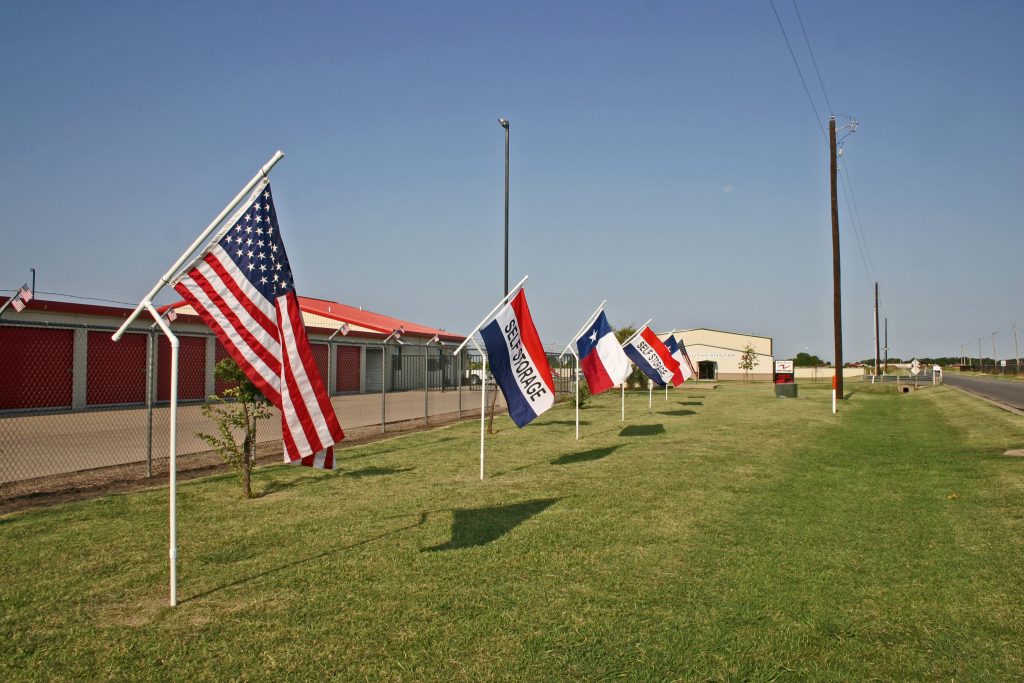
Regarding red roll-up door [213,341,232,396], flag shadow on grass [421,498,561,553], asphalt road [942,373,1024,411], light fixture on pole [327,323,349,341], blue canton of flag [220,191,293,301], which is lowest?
flag shadow on grass [421,498,561,553]

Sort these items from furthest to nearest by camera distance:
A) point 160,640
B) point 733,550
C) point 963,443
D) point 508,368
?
point 963,443, point 508,368, point 733,550, point 160,640

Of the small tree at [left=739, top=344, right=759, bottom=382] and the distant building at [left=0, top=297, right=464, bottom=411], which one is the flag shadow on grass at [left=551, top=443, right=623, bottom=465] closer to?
the distant building at [left=0, top=297, right=464, bottom=411]

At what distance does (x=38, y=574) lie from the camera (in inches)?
209

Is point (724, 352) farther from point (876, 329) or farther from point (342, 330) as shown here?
point (342, 330)

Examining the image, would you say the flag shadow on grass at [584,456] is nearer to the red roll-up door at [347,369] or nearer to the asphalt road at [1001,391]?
the asphalt road at [1001,391]

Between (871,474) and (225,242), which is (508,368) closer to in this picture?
(225,242)

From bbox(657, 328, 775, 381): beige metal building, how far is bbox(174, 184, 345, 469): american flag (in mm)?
70045

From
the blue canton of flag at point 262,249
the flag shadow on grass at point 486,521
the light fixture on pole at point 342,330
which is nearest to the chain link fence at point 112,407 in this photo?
the light fixture on pole at point 342,330

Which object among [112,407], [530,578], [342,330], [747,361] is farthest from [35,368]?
[747,361]

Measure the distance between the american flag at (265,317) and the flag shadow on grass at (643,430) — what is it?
37.7 feet

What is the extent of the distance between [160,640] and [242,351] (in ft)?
6.40

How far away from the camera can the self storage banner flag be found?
9133 mm

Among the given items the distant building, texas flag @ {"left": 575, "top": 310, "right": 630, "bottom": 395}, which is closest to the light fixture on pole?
the distant building

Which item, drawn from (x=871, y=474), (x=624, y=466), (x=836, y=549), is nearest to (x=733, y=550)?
(x=836, y=549)
